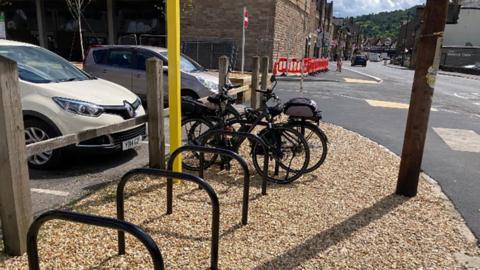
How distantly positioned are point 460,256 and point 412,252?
40cm

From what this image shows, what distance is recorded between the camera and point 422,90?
13.6 ft

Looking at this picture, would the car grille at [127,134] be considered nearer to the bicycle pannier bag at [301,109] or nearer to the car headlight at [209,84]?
the bicycle pannier bag at [301,109]

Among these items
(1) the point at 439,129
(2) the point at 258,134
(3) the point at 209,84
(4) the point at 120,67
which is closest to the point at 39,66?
(2) the point at 258,134

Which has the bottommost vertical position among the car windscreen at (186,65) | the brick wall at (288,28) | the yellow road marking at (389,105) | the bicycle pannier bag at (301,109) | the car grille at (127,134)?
the yellow road marking at (389,105)

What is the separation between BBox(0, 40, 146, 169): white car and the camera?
4500 millimetres

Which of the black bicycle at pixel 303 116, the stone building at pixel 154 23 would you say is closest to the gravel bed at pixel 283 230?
the black bicycle at pixel 303 116

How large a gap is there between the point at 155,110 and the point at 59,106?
3.88 ft

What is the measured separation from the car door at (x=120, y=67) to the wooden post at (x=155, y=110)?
4882mm

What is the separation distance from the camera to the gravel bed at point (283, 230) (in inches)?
119

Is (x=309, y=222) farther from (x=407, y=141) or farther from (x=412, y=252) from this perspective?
(x=407, y=141)

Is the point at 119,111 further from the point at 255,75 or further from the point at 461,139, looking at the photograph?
the point at 461,139

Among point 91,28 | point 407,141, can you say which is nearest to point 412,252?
point 407,141

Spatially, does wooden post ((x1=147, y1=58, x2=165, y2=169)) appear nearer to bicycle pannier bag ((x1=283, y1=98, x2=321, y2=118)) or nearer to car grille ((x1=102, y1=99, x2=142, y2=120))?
car grille ((x1=102, y1=99, x2=142, y2=120))

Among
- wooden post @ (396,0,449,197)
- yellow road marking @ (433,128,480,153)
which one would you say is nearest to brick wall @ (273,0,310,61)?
yellow road marking @ (433,128,480,153)
